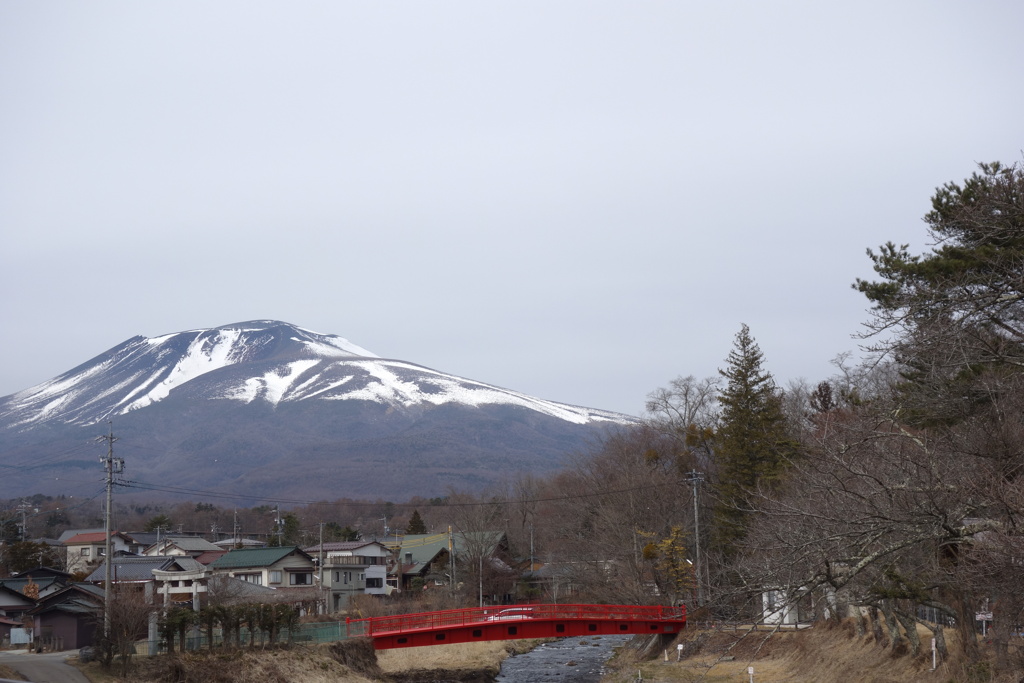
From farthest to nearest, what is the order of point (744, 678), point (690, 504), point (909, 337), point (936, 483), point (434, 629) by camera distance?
Result: point (690, 504), point (434, 629), point (744, 678), point (909, 337), point (936, 483)

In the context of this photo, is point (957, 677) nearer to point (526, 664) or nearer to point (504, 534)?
point (526, 664)

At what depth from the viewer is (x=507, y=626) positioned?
135ft

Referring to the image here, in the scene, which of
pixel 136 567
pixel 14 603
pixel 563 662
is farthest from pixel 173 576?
pixel 563 662

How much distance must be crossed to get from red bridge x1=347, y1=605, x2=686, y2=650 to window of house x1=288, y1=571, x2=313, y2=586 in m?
23.2

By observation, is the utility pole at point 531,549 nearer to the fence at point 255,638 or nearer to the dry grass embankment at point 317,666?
the dry grass embankment at point 317,666

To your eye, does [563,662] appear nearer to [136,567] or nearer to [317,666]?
[317,666]

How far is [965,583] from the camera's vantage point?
1775cm

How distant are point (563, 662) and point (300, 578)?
23.8m

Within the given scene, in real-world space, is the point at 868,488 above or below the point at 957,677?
above

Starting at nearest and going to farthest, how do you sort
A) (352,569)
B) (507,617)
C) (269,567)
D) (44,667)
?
1. (44,667)
2. (507,617)
3. (269,567)
4. (352,569)

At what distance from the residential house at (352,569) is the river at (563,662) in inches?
686

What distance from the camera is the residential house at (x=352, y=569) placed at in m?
70.8

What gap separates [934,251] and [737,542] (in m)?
28.0

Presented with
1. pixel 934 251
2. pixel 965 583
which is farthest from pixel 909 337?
pixel 934 251
